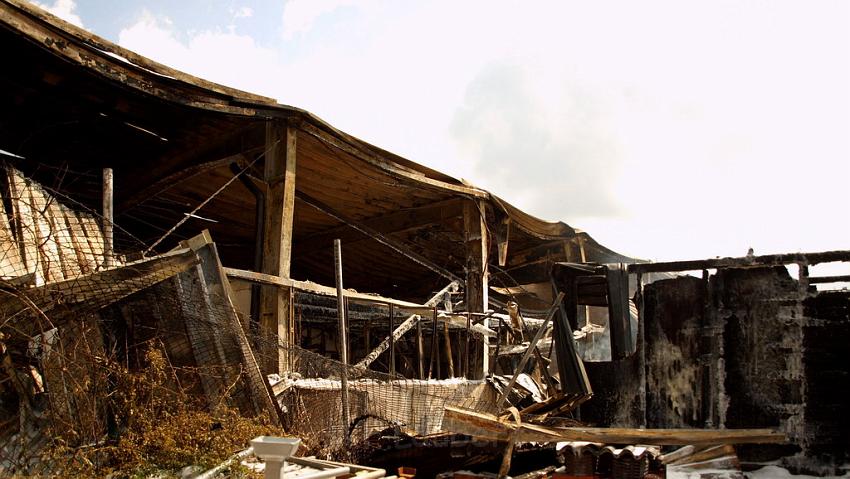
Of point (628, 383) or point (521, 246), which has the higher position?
point (521, 246)

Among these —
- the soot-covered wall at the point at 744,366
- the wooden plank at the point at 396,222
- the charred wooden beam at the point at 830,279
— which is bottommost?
the soot-covered wall at the point at 744,366

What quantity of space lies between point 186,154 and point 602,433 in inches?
285

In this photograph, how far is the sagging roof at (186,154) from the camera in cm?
781

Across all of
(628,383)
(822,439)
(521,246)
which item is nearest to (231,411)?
(628,383)

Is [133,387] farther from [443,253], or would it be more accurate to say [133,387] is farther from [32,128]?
[443,253]

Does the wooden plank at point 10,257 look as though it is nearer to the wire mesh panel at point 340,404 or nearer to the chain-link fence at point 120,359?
the chain-link fence at point 120,359

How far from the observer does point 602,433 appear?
7215 millimetres

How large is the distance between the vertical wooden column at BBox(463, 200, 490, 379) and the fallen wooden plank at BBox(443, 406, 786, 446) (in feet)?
17.6

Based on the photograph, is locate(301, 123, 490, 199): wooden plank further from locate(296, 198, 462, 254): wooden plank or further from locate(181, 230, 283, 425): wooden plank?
locate(181, 230, 283, 425): wooden plank

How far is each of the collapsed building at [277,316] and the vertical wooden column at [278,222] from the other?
28mm

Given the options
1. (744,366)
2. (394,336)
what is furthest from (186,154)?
(744,366)

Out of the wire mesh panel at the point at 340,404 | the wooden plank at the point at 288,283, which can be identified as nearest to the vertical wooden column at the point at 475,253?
the wooden plank at the point at 288,283

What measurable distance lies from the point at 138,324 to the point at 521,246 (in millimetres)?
11860

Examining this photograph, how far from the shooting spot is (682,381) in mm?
7789
